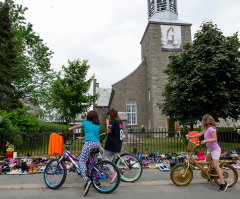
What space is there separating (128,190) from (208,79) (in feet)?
30.1

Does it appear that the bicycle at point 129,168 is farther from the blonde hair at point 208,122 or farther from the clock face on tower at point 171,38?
the clock face on tower at point 171,38

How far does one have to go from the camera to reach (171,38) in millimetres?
28406

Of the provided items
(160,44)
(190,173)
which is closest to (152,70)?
(160,44)

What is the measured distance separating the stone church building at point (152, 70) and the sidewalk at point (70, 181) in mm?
20444

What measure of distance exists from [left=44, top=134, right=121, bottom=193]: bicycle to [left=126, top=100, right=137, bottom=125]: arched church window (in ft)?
82.0

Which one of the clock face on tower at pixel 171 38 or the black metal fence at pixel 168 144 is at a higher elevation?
the clock face on tower at pixel 171 38

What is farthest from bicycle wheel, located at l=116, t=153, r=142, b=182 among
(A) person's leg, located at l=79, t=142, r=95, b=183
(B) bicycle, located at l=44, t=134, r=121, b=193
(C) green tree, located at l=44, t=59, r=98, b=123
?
(C) green tree, located at l=44, t=59, r=98, b=123

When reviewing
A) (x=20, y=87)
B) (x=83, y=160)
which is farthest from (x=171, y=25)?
(x=83, y=160)

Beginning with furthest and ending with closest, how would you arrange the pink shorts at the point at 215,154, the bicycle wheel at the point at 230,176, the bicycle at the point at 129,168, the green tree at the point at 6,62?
the green tree at the point at 6,62 < the bicycle at the point at 129,168 < the bicycle wheel at the point at 230,176 < the pink shorts at the point at 215,154

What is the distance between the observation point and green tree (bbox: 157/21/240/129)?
11.4 metres

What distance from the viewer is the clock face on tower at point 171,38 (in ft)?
92.0

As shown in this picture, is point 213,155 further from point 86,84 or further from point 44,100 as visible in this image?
point 44,100

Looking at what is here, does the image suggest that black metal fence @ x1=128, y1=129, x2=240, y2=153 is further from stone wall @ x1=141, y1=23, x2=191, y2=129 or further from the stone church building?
the stone church building

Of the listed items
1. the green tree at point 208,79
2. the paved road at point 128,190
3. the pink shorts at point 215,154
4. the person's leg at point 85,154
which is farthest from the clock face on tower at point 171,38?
the person's leg at point 85,154
